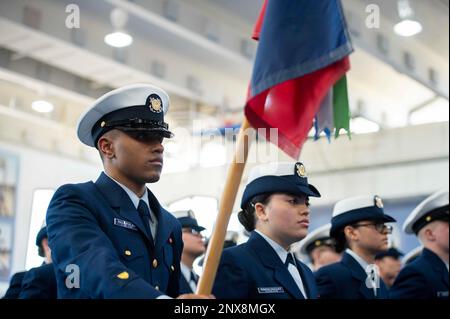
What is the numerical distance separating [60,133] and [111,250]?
10563mm

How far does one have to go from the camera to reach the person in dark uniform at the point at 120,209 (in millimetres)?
2137

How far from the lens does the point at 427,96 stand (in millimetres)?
13672

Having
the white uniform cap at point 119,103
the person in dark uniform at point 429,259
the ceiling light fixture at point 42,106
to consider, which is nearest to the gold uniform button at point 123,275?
the white uniform cap at point 119,103

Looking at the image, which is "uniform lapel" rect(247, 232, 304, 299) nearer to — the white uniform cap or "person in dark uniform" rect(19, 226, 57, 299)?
the white uniform cap

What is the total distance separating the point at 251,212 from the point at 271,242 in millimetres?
199

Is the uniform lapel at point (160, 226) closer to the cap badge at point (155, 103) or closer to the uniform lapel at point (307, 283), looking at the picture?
the cap badge at point (155, 103)

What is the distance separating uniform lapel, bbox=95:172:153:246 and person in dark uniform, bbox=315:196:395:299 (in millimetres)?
1602

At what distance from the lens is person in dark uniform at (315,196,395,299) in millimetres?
3799

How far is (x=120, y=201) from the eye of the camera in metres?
2.41

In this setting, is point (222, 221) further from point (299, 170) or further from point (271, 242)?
point (299, 170)

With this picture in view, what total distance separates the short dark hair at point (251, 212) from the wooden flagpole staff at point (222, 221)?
3.69 feet

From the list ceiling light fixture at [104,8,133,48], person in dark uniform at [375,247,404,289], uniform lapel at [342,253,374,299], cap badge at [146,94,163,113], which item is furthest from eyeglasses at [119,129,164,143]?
ceiling light fixture at [104,8,133,48]

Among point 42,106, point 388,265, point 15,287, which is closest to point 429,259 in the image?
point 388,265
